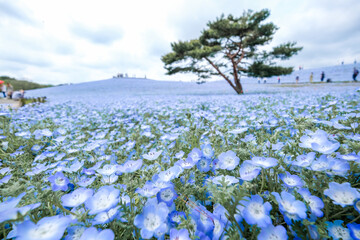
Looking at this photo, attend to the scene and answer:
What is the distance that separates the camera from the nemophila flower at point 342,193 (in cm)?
68

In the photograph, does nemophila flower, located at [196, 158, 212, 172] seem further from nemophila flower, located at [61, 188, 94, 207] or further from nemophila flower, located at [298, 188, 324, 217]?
nemophila flower, located at [61, 188, 94, 207]

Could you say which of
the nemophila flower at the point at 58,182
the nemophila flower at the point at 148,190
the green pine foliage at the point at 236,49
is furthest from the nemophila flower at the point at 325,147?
the green pine foliage at the point at 236,49

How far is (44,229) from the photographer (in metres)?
0.61

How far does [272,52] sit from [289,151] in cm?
1355

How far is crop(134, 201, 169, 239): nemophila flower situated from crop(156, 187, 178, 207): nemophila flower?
89mm

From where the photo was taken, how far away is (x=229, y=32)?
11742mm

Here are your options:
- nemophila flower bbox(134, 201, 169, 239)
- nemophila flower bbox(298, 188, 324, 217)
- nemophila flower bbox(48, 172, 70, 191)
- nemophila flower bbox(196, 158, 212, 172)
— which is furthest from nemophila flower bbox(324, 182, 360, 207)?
nemophila flower bbox(48, 172, 70, 191)

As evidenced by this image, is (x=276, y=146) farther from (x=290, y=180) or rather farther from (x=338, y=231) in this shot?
(x=338, y=231)

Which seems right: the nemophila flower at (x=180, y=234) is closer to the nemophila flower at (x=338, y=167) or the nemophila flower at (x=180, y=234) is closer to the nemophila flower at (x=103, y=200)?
the nemophila flower at (x=103, y=200)

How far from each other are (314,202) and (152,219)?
67 centimetres

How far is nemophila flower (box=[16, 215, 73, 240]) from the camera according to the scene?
0.56m

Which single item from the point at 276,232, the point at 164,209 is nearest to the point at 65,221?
the point at 164,209

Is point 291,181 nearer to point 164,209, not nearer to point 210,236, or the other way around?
point 210,236

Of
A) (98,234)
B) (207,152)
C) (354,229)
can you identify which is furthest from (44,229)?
(354,229)
